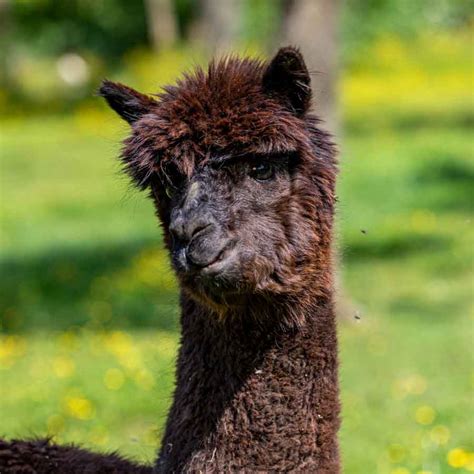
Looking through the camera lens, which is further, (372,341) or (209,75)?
(372,341)

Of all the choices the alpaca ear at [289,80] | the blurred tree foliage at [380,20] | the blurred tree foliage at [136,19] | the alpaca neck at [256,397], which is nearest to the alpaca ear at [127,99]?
the alpaca ear at [289,80]

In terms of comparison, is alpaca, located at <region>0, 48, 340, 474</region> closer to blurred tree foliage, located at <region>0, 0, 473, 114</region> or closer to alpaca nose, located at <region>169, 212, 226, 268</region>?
alpaca nose, located at <region>169, 212, 226, 268</region>

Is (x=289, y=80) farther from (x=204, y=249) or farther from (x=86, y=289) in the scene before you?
(x=86, y=289)

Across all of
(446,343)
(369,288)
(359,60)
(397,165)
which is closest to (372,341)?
(446,343)

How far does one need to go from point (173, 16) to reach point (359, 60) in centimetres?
621

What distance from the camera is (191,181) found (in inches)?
143

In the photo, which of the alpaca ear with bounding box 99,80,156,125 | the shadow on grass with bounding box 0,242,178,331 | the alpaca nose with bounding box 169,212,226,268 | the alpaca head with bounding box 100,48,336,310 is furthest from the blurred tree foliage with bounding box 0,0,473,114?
the alpaca nose with bounding box 169,212,226,268

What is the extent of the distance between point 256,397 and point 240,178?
70cm

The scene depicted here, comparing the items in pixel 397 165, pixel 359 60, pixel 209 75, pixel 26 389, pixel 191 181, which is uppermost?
pixel 359 60

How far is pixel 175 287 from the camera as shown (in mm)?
4172

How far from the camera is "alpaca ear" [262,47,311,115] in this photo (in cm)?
367

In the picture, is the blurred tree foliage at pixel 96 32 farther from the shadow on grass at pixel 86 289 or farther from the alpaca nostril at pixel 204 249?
the alpaca nostril at pixel 204 249

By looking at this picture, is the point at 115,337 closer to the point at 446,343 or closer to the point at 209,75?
the point at 446,343

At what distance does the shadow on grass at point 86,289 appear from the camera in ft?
34.8
